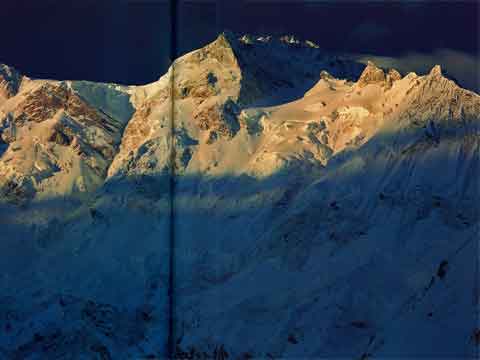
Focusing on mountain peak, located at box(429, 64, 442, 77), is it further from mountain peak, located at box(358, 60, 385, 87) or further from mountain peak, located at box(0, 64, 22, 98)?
mountain peak, located at box(0, 64, 22, 98)

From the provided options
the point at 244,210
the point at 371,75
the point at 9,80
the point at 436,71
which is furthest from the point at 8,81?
the point at 436,71

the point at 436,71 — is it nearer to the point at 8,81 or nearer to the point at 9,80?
the point at 9,80

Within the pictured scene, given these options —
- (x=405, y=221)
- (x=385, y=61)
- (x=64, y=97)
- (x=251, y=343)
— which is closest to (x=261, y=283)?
(x=251, y=343)

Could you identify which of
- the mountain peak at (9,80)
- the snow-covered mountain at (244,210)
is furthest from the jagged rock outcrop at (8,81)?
the snow-covered mountain at (244,210)

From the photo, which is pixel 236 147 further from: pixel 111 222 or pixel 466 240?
pixel 466 240

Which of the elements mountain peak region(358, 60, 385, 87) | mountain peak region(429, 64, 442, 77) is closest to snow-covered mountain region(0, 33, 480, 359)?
mountain peak region(429, 64, 442, 77)

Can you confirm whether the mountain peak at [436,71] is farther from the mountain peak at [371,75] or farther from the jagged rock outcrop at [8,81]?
the jagged rock outcrop at [8,81]

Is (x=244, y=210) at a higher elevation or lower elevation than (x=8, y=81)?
lower

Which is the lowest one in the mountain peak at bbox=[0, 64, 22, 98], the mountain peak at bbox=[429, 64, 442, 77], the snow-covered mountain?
the snow-covered mountain
